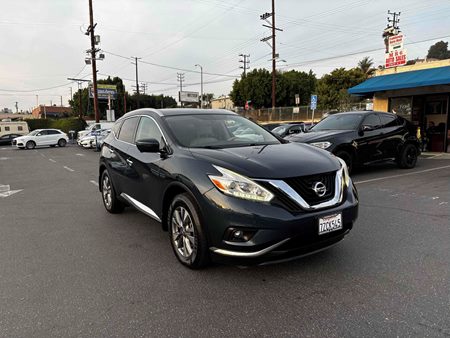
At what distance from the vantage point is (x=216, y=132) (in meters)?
4.62

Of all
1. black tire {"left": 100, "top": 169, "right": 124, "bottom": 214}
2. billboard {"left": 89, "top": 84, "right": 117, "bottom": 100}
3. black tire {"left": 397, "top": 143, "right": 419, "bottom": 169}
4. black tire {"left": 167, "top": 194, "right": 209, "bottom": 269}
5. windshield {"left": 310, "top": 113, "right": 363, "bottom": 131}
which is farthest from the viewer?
billboard {"left": 89, "top": 84, "right": 117, "bottom": 100}

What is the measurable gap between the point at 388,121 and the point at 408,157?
4.41 feet

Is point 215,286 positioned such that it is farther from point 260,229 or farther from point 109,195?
point 109,195

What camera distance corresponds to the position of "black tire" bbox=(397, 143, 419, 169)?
33.5 ft

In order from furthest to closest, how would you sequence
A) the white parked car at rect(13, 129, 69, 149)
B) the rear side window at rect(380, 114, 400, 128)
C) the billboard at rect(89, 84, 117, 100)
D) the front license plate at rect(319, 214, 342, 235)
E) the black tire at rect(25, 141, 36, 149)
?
the billboard at rect(89, 84, 117, 100) → the black tire at rect(25, 141, 36, 149) → the white parked car at rect(13, 129, 69, 149) → the rear side window at rect(380, 114, 400, 128) → the front license plate at rect(319, 214, 342, 235)

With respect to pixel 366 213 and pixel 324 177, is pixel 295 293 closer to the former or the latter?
pixel 324 177

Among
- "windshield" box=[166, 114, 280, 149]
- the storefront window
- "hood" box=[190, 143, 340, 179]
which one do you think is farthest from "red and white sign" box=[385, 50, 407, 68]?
"hood" box=[190, 143, 340, 179]

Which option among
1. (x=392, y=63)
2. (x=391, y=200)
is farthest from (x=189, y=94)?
(x=391, y=200)

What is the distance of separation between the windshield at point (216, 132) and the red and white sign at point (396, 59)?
44.0 feet

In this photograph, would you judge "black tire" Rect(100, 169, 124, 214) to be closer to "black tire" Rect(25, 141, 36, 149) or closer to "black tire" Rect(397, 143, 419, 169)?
"black tire" Rect(397, 143, 419, 169)

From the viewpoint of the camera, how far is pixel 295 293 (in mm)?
3256

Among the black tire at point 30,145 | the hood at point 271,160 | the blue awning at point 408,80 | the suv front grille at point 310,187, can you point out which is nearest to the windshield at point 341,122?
the blue awning at point 408,80

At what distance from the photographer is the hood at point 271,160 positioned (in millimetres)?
3320

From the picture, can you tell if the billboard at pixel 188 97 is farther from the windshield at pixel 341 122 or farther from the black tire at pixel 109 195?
the black tire at pixel 109 195
